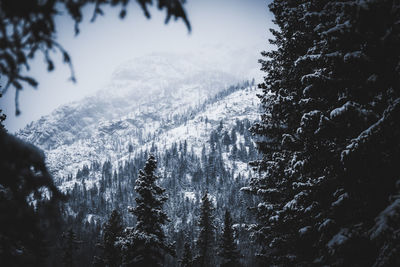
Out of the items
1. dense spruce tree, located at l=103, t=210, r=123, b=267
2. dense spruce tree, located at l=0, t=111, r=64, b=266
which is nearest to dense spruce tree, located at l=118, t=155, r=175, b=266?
dense spruce tree, located at l=103, t=210, r=123, b=267

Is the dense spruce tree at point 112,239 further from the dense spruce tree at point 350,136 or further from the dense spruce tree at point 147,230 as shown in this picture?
the dense spruce tree at point 350,136

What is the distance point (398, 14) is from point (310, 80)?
8.40 ft

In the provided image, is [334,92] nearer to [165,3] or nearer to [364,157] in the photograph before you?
[364,157]

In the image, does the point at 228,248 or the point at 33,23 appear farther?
the point at 228,248

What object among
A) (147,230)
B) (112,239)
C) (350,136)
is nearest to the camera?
(350,136)

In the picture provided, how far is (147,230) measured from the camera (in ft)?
57.2

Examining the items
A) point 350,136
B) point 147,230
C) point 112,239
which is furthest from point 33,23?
point 112,239

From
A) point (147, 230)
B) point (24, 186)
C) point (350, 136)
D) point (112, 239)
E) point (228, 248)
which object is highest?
point (112, 239)

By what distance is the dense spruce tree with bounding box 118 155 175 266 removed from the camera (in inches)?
671

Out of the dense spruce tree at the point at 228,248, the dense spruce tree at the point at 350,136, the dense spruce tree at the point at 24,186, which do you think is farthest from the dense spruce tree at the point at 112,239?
the dense spruce tree at the point at 24,186

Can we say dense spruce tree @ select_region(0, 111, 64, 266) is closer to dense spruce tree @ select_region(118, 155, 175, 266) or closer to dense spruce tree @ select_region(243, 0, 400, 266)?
dense spruce tree @ select_region(243, 0, 400, 266)

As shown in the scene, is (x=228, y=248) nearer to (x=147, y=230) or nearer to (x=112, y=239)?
(x=112, y=239)

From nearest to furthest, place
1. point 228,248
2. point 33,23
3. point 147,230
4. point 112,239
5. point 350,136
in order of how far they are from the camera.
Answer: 1. point 33,23
2. point 350,136
3. point 147,230
4. point 112,239
5. point 228,248

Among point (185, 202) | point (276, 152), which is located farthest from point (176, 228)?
point (276, 152)
